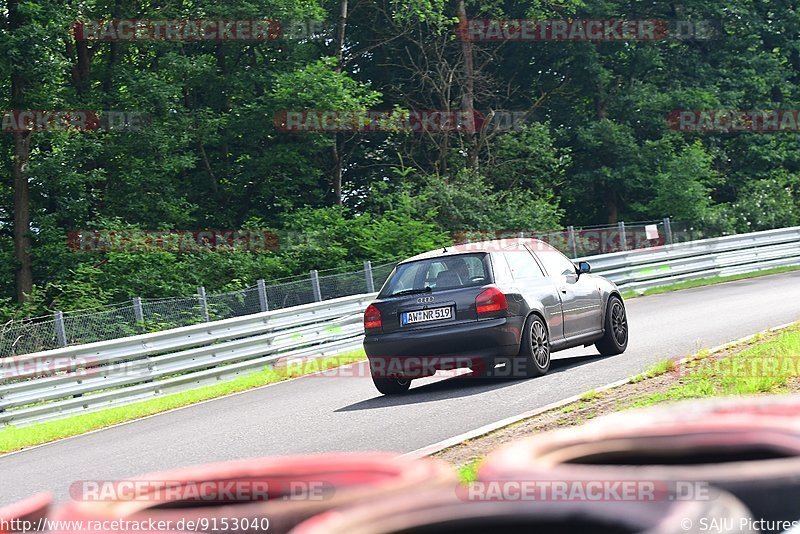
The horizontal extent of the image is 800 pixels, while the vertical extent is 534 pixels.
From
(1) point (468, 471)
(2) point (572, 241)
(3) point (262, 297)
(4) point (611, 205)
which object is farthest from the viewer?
(4) point (611, 205)

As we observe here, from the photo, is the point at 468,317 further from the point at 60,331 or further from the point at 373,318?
the point at 60,331

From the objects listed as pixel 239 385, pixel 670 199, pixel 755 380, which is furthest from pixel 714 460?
pixel 670 199

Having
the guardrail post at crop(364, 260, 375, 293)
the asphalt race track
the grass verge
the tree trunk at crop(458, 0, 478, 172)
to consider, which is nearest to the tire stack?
the grass verge

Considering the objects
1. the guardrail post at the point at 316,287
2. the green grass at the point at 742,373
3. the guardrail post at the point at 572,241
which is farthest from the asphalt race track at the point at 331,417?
the guardrail post at the point at 572,241

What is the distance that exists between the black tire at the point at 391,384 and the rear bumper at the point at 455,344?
463mm

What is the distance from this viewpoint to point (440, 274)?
41.5ft

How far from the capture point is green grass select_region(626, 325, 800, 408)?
9577mm

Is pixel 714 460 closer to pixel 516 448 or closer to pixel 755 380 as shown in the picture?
pixel 516 448

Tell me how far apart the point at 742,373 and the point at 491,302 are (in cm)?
281

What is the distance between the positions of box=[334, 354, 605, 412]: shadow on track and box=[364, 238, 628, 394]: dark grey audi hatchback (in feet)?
0.62

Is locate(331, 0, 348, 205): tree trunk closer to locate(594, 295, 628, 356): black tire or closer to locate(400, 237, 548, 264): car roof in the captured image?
locate(594, 295, 628, 356): black tire

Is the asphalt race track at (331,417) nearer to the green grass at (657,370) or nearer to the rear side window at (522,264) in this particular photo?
the green grass at (657,370)

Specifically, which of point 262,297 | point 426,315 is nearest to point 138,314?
point 262,297

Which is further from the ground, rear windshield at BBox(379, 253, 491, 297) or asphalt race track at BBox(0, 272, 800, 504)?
rear windshield at BBox(379, 253, 491, 297)
